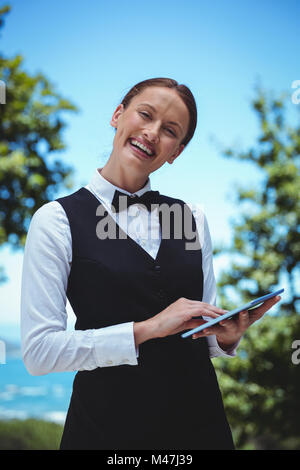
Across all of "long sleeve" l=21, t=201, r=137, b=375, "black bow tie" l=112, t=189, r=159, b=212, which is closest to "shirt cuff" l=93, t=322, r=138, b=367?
"long sleeve" l=21, t=201, r=137, b=375

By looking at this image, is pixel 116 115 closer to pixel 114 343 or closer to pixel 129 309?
pixel 129 309

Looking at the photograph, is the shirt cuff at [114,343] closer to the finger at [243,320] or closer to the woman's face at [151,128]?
the finger at [243,320]

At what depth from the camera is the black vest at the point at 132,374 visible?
1.26 metres

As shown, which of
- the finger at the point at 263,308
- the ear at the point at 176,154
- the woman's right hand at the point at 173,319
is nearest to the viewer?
the woman's right hand at the point at 173,319

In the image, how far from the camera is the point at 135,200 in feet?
4.85

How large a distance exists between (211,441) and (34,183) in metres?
5.90

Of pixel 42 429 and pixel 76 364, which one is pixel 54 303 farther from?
pixel 42 429

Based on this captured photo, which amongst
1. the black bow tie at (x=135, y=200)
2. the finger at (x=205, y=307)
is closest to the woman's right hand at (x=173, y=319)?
the finger at (x=205, y=307)

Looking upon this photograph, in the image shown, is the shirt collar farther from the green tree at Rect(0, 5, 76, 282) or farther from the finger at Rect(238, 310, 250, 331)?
the green tree at Rect(0, 5, 76, 282)

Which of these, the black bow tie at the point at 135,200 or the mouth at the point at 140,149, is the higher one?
the mouth at the point at 140,149

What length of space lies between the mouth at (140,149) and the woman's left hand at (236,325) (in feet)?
1.74

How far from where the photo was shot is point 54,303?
119 cm

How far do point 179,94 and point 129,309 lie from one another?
0.66m
